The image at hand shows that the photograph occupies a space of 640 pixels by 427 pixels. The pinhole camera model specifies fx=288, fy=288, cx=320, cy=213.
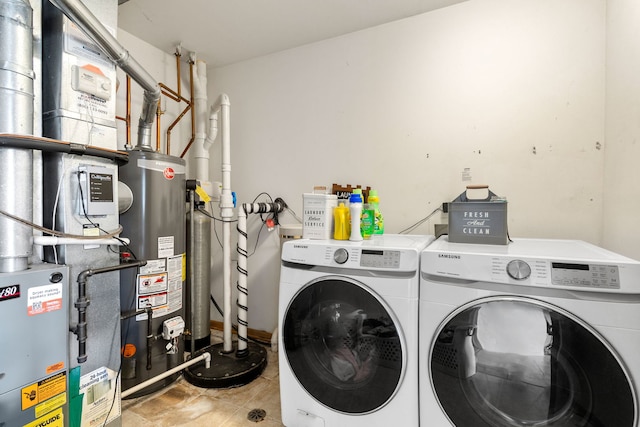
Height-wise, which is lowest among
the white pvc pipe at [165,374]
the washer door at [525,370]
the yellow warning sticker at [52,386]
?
the white pvc pipe at [165,374]

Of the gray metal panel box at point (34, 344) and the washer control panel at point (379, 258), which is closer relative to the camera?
the gray metal panel box at point (34, 344)

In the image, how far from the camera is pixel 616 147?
135 cm

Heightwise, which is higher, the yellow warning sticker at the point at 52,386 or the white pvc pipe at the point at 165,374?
the yellow warning sticker at the point at 52,386

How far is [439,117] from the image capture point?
71.9 inches

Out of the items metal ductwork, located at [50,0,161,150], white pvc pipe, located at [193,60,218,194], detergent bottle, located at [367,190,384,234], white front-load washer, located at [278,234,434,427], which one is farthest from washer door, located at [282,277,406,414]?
white pvc pipe, located at [193,60,218,194]

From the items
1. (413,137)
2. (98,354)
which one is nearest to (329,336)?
(98,354)

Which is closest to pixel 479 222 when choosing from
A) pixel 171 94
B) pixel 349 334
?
pixel 349 334

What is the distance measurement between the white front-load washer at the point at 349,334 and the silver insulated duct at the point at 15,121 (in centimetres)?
94

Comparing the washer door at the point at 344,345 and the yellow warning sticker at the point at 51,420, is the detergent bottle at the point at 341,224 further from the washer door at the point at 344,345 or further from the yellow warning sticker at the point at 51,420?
the yellow warning sticker at the point at 51,420

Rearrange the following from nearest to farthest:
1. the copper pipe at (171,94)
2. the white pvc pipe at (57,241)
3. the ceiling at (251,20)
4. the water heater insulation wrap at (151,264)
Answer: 1. the white pvc pipe at (57,241)
2. the water heater insulation wrap at (151,264)
3. the ceiling at (251,20)
4. the copper pipe at (171,94)

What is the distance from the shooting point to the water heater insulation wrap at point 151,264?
158cm

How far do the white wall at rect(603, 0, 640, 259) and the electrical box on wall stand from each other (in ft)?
7.12

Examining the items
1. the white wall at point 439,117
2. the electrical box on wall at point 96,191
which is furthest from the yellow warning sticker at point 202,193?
the electrical box on wall at point 96,191

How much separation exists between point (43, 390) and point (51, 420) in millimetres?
130
